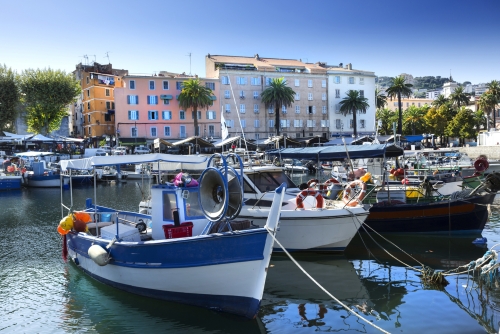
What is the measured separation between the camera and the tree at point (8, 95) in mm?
51312

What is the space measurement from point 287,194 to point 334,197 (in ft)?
8.86

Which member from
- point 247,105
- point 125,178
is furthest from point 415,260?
point 247,105

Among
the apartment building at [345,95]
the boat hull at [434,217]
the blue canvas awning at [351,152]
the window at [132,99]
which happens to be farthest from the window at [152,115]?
the boat hull at [434,217]

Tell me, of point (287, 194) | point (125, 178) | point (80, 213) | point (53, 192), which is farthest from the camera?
point (125, 178)

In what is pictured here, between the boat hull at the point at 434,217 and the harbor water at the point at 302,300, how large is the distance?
640 millimetres

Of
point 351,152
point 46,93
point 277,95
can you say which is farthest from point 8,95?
point 351,152

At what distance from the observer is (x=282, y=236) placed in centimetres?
1442

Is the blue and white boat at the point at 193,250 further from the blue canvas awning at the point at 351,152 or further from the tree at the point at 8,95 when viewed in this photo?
the tree at the point at 8,95

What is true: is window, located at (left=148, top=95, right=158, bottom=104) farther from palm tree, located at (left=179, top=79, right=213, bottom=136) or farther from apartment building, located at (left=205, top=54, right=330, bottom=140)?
apartment building, located at (left=205, top=54, right=330, bottom=140)

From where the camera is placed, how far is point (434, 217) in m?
17.3

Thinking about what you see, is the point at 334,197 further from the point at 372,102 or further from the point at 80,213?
the point at 372,102

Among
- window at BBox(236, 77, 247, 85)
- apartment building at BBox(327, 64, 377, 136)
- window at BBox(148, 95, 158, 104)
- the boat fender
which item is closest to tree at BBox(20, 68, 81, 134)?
window at BBox(148, 95, 158, 104)

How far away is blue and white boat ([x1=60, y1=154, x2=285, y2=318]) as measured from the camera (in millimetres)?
9312

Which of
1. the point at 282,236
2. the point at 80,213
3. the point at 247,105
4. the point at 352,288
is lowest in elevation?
the point at 352,288
